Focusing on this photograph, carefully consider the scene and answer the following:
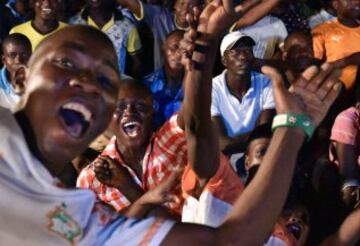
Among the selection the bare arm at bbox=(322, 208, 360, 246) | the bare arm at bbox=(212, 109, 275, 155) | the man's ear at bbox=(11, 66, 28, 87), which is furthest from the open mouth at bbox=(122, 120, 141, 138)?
the man's ear at bbox=(11, 66, 28, 87)

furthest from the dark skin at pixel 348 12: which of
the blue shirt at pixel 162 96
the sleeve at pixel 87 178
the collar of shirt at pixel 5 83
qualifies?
the sleeve at pixel 87 178

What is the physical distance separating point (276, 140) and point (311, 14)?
401 cm

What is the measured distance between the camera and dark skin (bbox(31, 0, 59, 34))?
5078 mm

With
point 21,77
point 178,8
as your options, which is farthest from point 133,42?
point 21,77

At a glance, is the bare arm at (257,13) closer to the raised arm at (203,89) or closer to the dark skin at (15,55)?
the dark skin at (15,55)

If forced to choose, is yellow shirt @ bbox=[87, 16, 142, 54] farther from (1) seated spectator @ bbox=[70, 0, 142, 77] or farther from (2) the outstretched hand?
(2) the outstretched hand

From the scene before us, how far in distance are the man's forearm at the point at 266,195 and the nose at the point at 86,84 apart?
40 cm

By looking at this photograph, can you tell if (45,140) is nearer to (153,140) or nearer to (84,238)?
(84,238)

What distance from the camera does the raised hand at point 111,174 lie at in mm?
3332

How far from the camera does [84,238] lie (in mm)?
1648

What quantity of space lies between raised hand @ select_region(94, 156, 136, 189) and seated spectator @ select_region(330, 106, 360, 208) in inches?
43.9

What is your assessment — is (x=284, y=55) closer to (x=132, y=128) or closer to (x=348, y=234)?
(x=132, y=128)

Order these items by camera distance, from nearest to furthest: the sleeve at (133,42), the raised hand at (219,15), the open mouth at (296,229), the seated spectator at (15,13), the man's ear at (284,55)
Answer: the raised hand at (219,15), the open mouth at (296,229), the man's ear at (284,55), the sleeve at (133,42), the seated spectator at (15,13)

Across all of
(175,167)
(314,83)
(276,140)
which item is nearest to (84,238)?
(276,140)
